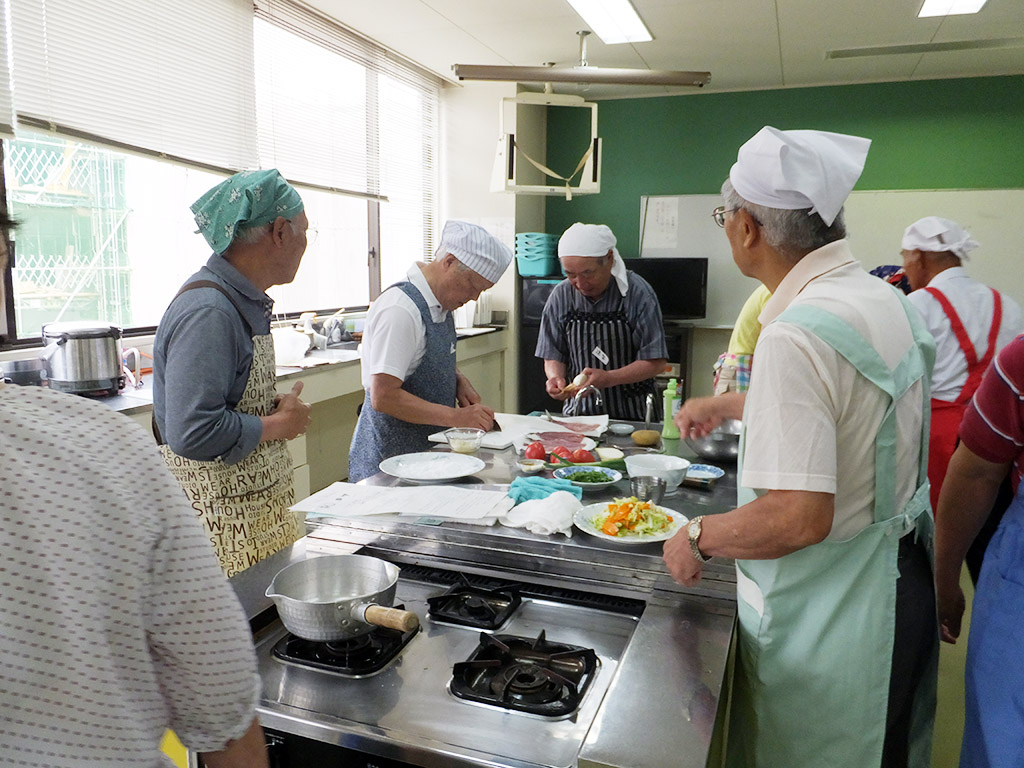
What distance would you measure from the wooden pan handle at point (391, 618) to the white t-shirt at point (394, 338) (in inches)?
48.2

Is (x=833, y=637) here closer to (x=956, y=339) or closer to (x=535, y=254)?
(x=956, y=339)

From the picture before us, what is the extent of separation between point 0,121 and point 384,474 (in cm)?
197

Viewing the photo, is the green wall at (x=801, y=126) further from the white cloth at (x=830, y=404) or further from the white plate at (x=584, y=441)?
the white cloth at (x=830, y=404)

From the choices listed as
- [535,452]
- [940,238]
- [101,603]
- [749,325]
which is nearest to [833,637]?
[535,452]

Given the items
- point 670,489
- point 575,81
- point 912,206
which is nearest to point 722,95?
point 912,206

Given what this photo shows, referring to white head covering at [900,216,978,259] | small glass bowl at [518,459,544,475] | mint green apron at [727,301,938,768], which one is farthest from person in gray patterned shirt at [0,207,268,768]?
white head covering at [900,216,978,259]

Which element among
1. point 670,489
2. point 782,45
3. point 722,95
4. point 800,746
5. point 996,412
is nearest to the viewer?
point 800,746

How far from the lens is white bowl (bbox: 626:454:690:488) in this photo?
1812 millimetres

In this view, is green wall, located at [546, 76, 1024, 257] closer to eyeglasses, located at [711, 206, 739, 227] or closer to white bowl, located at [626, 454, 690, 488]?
white bowl, located at [626, 454, 690, 488]

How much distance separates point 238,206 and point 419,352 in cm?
80

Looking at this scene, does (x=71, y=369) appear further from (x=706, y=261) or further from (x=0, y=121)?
(x=706, y=261)

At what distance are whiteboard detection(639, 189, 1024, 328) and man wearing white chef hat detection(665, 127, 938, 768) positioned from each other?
393cm

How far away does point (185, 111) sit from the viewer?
3.48 m

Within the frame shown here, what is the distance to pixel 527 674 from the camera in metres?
1.11
